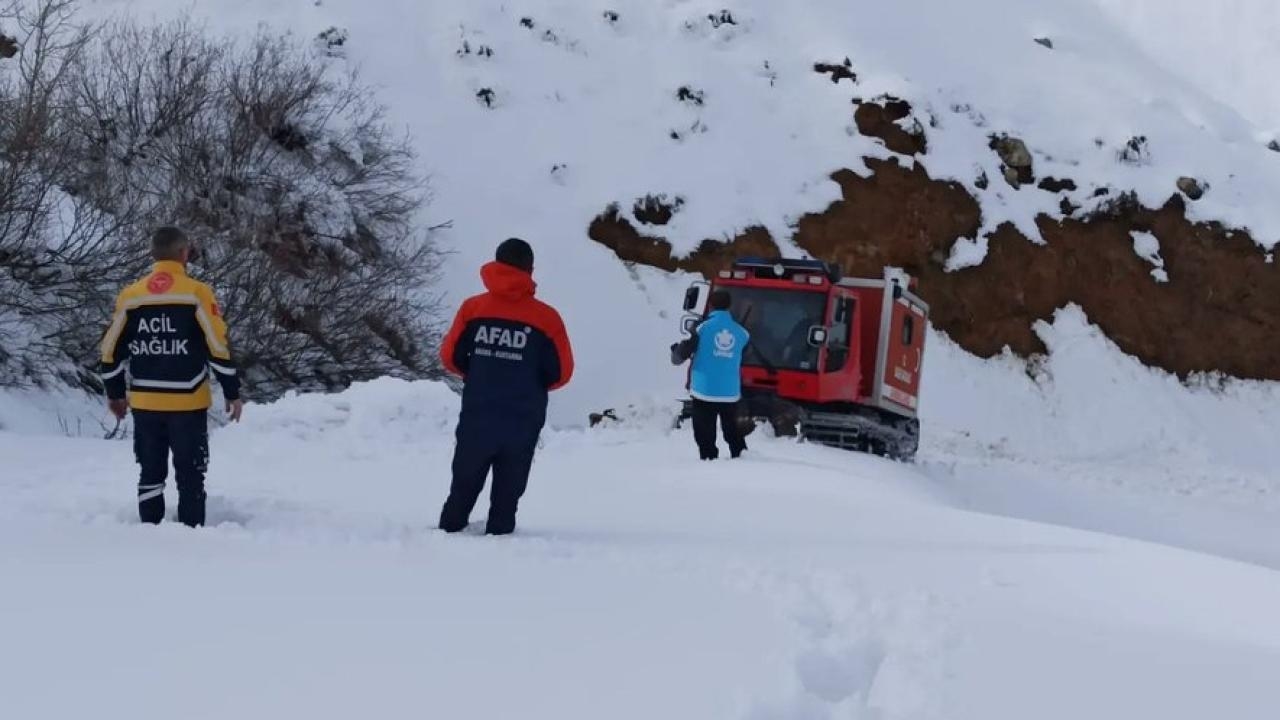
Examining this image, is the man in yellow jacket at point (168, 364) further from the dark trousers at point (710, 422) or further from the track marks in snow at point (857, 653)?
the dark trousers at point (710, 422)

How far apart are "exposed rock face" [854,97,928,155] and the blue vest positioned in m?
20.1

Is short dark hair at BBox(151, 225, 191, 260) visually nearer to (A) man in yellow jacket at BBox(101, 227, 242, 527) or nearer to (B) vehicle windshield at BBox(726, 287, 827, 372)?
(A) man in yellow jacket at BBox(101, 227, 242, 527)

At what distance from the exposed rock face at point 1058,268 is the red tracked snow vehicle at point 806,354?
1175cm

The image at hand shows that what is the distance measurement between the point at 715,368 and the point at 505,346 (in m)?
5.54

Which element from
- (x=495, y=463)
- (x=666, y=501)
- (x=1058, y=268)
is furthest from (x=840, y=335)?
(x=1058, y=268)

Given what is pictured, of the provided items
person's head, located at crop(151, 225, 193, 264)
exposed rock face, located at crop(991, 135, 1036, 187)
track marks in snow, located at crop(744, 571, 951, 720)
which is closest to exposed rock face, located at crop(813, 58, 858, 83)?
exposed rock face, located at crop(991, 135, 1036, 187)

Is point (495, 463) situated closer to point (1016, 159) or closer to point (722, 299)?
point (722, 299)

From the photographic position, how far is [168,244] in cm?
711

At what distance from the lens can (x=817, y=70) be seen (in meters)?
33.7

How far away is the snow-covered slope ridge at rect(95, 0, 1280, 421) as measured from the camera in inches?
1125

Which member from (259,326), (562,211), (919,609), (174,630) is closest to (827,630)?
(919,609)

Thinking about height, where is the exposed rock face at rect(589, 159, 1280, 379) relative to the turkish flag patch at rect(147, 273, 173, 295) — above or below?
above

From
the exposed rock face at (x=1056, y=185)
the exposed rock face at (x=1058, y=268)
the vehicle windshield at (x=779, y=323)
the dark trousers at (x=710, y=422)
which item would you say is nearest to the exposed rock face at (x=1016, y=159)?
the exposed rock face at (x=1056, y=185)

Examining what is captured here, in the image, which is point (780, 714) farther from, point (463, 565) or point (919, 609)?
point (463, 565)
